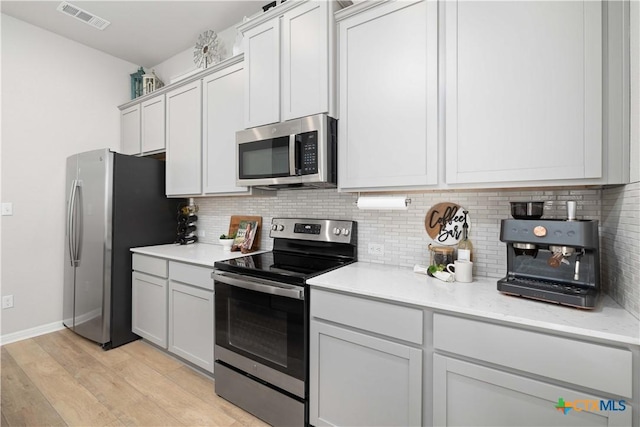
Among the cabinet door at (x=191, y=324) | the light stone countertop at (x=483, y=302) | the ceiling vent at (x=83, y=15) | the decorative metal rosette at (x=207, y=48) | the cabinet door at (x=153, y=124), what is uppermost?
the ceiling vent at (x=83, y=15)

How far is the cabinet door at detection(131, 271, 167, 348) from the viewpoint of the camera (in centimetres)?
242

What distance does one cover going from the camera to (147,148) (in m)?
3.12

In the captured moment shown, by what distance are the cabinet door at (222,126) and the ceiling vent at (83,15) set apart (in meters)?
Answer: 1.20

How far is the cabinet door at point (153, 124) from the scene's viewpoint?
297 cm

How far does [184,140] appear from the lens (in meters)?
2.74

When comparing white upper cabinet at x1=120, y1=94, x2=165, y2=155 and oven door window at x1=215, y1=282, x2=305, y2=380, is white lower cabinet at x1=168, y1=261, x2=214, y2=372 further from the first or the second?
white upper cabinet at x1=120, y1=94, x2=165, y2=155

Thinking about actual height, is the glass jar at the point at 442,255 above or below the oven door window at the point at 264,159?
below

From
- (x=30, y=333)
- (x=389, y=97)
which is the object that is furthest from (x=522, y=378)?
(x=30, y=333)

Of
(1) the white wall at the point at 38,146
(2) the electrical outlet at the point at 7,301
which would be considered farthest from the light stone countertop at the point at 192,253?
(2) the electrical outlet at the point at 7,301

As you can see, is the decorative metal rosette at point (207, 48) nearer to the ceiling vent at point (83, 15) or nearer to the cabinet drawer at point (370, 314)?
the ceiling vent at point (83, 15)

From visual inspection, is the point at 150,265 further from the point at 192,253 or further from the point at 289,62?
the point at 289,62

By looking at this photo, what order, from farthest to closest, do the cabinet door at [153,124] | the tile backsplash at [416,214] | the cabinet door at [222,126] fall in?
the cabinet door at [153,124] < the cabinet door at [222,126] < the tile backsplash at [416,214]

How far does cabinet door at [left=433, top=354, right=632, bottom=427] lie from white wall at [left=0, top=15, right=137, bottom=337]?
3.65 meters

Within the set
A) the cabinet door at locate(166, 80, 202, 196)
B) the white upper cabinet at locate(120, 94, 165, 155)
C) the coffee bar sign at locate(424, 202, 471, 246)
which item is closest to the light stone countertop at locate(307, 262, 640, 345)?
the coffee bar sign at locate(424, 202, 471, 246)
